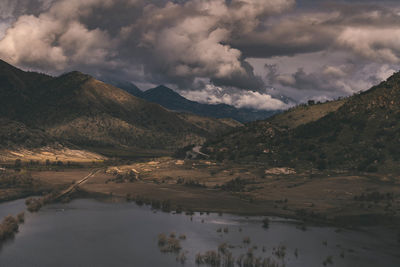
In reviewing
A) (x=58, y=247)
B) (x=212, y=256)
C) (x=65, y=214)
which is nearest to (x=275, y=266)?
(x=212, y=256)

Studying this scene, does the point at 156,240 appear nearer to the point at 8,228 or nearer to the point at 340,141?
the point at 8,228

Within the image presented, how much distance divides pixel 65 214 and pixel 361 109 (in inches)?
4007

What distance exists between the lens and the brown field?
210 feet

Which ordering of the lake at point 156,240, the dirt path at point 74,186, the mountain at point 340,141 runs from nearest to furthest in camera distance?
the lake at point 156,240 < the dirt path at point 74,186 < the mountain at point 340,141

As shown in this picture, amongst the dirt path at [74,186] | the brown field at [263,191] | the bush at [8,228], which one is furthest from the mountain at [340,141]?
the bush at [8,228]

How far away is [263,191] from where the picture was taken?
278 feet

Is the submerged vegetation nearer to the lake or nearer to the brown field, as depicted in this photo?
the lake

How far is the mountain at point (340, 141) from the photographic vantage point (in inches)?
4225

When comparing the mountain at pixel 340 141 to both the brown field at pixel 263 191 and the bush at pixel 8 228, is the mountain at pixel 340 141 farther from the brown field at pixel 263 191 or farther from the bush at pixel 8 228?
the bush at pixel 8 228

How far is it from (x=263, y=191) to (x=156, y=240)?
130 ft

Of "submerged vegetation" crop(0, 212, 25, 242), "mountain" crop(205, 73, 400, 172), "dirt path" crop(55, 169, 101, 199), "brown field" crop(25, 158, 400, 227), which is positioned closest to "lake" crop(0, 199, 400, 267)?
"submerged vegetation" crop(0, 212, 25, 242)

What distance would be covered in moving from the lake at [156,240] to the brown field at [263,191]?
679cm

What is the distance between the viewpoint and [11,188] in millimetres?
92938

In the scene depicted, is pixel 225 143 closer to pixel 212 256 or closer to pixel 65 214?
pixel 65 214
